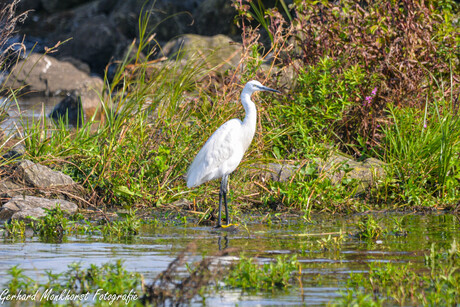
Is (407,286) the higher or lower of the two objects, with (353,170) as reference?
higher

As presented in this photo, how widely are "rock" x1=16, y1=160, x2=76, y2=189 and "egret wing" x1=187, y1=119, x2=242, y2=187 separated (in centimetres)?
157

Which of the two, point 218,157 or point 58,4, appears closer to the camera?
point 218,157

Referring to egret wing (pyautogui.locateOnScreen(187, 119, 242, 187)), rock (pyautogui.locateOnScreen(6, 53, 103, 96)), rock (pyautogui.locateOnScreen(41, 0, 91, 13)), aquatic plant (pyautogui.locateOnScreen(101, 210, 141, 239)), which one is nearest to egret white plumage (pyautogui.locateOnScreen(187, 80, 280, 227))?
egret wing (pyautogui.locateOnScreen(187, 119, 242, 187))

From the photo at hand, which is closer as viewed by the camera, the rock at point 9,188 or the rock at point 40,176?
the rock at point 9,188

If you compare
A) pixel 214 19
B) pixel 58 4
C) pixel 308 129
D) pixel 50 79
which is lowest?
pixel 58 4

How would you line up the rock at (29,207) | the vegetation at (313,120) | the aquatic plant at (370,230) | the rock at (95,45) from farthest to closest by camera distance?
the rock at (95,45) → the vegetation at (313,120) → the rock at (29,207) → the aquatic plant at (370,230)

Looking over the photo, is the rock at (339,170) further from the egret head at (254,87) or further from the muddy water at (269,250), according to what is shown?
the egret head at (254,87)

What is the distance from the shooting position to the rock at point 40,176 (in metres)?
8.28

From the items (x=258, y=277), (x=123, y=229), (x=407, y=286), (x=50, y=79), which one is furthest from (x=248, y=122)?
(x=50, y=79)

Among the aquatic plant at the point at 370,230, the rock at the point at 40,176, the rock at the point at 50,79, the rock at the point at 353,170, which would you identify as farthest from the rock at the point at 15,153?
the rock at the point at 50,79

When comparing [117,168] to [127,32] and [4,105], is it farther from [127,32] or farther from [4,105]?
[127,32]

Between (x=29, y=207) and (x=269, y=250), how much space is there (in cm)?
287

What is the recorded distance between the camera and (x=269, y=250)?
607 cm

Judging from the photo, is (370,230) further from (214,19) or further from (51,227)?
(214,19)
